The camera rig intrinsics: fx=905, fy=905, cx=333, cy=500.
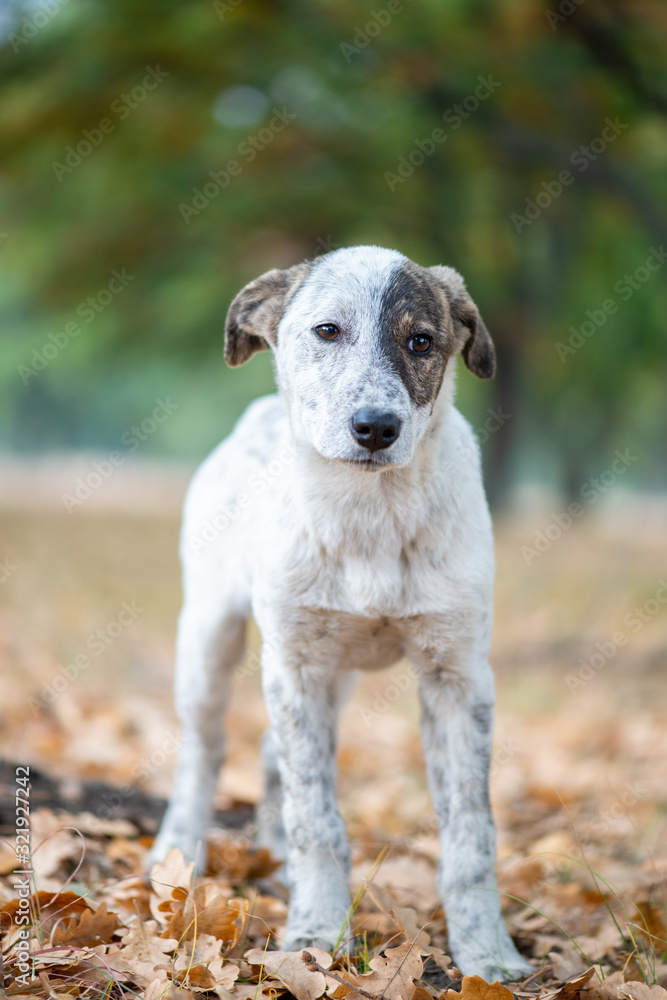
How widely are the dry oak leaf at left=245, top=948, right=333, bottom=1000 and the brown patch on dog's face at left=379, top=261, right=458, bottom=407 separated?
6.18 feet

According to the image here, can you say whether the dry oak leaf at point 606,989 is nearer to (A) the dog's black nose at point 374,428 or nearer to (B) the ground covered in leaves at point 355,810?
(B) the ground covered in leaves at point 355,810

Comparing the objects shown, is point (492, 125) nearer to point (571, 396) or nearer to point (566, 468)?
point (571, 396)

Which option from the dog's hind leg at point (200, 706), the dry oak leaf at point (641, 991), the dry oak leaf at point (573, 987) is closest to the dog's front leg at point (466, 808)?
the dry oak leaf at point (573, 987)

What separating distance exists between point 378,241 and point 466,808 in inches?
525

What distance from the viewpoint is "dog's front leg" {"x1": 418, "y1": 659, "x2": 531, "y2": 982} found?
3.22 metres

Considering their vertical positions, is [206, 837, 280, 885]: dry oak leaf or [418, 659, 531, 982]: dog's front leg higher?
→ [418, 659, 531, 982]: dog's front leg

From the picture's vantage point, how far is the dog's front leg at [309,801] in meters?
3.29

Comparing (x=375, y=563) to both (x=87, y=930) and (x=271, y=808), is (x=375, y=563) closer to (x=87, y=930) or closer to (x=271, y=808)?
(x=87, y=930)

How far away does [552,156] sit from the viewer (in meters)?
9.17

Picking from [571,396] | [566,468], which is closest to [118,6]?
[571,396]

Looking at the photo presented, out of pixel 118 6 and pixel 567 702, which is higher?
pixel 118 6

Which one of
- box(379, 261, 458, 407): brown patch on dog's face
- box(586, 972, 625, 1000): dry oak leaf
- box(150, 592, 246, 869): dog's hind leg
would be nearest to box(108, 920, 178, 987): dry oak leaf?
box(150, 592, 246, 869): dog's hind leg

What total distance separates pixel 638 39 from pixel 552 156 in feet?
4.72

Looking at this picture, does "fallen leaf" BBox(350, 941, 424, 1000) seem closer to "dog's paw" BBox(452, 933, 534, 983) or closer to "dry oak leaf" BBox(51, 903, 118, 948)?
"dog's paw" BBox(452, 933, 534, 983)
